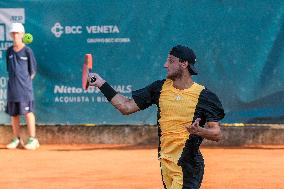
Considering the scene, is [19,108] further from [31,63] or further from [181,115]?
[181,115]

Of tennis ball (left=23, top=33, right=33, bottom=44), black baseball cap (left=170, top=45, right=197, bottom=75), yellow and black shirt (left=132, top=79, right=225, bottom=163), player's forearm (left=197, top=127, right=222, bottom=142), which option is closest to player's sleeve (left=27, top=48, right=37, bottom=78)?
tennis ball (left=23, top=33, right=33, bottom=44)

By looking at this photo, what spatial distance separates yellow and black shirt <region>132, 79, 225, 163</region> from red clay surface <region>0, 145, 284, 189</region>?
3580 mm

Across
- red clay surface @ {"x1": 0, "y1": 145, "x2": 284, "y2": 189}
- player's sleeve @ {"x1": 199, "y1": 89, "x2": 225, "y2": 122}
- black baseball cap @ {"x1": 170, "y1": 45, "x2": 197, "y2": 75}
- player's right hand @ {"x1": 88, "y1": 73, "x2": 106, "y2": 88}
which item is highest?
black baseball cap @ {"x1": 170, "y1": 45, "x2": 197, "y2": 75}

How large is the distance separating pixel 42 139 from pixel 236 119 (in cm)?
317

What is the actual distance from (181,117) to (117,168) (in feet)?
17.4

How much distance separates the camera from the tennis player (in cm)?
595

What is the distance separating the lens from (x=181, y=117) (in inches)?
235

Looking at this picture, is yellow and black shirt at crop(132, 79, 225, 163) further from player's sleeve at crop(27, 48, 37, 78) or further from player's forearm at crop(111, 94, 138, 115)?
player's sleeve at crop(27, 48, 37, 78)

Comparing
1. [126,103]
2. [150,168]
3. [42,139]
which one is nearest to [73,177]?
[150,168]

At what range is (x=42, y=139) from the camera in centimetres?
1380

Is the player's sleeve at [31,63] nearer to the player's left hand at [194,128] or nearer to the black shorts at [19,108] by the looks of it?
the black shorts at [19,108]

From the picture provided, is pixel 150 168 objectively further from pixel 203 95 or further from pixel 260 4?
pixel 203 95

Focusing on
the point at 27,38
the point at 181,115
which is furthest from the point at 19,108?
the point at 181,115

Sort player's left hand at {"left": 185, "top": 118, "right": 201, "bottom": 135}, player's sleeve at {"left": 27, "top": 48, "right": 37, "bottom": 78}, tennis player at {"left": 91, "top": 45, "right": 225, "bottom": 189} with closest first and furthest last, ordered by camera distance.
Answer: player's left hand at {"left": 185, "top": 118, "right": 201, "bottom": 135}, tennis player at {"left": 91, "top": 45, "right": 225, "bottom": 189}, player's sleeve at {"left": 27, "top": 48, "right": 37, "bottom": 78}
